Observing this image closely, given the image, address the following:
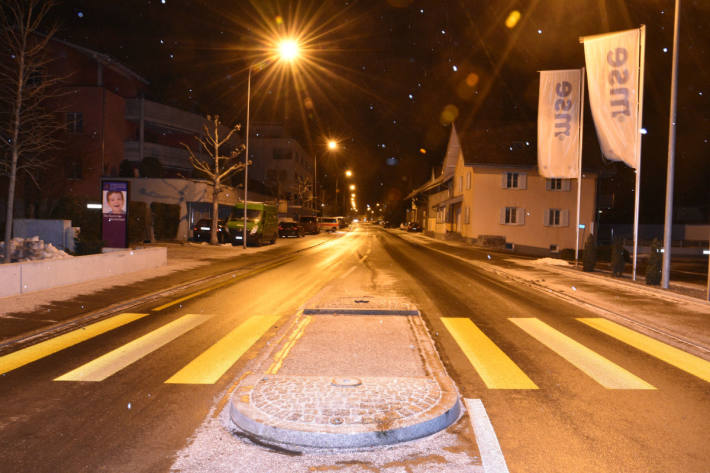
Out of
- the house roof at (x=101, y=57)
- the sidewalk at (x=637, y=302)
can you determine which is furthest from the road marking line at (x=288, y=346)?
the house roof at (x=101, y=57)

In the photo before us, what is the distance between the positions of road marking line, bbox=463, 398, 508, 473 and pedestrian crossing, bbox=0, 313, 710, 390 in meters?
0.76

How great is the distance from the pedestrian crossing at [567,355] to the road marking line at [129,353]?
15.2ft

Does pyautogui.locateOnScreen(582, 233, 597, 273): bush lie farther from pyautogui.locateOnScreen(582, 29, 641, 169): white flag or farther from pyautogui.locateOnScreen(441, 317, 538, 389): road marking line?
pyautogui.locateOnScreen(441, 317, 538, 389): road marking line

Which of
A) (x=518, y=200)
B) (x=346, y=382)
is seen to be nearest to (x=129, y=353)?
(x=346, y=382)

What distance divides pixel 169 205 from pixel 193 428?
29685mm

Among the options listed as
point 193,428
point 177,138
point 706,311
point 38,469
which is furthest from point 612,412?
point 177,138

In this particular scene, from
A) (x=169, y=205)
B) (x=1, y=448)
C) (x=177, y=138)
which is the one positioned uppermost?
(x=177, y=138)

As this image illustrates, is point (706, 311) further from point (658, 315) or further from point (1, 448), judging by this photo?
point (1, 448)

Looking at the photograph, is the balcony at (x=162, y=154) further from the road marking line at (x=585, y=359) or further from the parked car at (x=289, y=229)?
the road marking line at (x=585, y=359)

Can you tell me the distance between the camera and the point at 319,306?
9969 mm

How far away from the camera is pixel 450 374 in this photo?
602cm

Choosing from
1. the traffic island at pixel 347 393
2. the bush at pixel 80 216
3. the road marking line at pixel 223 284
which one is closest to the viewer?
the traffic island at pixel 347 393

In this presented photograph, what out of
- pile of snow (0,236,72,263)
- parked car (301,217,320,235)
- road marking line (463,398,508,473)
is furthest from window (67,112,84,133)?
road marking line (463,398,508,473)

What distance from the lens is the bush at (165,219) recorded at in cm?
3050
